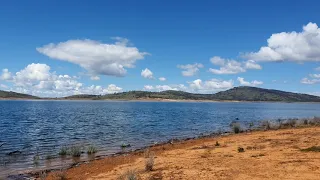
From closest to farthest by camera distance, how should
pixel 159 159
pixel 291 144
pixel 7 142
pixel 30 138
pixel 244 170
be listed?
pixel 244 170, pixel 159 159, pixel 291 144, pixel 7 142, pixel 30 138

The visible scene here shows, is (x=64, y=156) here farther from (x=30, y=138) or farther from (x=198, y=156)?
(x=30, y=138)

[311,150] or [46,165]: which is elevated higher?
[311,150]

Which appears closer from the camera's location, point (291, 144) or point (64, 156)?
point (291, 144)

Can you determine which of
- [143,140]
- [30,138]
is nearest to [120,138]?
[143,140]

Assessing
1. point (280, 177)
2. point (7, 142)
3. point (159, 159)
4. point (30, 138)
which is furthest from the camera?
point (30, 138)

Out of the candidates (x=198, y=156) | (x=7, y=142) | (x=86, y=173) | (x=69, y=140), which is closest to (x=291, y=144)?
(x=198, y=156)

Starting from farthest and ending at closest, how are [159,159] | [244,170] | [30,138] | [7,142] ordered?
[30,138] < [7,142] < [159,159] < [244,170]

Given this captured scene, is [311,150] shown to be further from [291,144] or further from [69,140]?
[69,140]

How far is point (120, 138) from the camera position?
3766 cm

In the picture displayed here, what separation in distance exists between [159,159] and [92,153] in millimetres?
7669

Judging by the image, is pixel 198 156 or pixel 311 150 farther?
pixel 198 156

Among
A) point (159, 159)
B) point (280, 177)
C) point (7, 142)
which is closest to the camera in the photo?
point (280, 177)

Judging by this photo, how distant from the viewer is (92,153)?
27047mm

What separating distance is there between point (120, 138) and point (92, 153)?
420 inches
